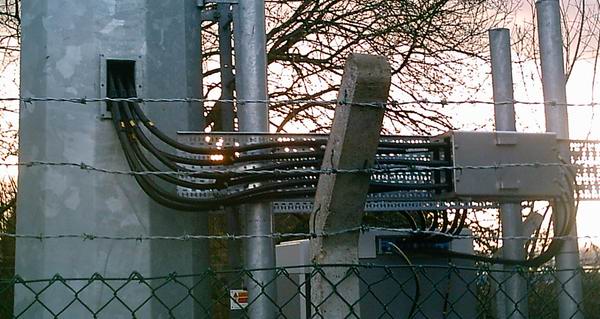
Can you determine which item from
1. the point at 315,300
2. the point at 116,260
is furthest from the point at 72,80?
the point at 315,300

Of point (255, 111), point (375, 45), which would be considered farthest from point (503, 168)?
point (375, 45)

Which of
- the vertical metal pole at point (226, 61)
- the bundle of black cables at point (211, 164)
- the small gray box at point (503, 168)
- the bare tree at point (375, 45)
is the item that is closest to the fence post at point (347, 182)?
the bundle of black cables at point (211, 164)

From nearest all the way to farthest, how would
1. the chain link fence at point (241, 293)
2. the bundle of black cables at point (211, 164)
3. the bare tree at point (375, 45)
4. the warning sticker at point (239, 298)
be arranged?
the chain link fence at point (241, 293) < the bundle of black cables at point (211, 164) < the warning sticker at point (239, 298) < the bare tree at point (375, 45)

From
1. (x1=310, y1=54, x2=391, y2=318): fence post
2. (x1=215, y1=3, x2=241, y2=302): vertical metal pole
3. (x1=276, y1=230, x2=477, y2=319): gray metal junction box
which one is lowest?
(x1=276, y1=230, x2=477, y2=319): gray metal junction box

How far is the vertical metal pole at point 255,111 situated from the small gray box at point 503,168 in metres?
0.75

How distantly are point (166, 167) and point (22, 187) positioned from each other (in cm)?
62

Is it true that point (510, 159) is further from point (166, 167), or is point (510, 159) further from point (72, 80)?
point (72, 80)

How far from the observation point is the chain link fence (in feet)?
7.61

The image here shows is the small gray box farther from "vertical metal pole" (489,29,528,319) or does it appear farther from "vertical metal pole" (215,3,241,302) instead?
"vertical metal pole" (215,3,241,302)

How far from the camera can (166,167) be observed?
3.24 meters

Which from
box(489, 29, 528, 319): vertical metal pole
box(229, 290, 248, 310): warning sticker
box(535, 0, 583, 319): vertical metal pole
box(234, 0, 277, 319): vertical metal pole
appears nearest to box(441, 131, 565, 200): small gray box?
box(535, 0, 583, 319): vertical metal pole

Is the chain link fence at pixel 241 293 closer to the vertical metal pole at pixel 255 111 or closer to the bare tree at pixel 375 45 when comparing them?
the vertical metal pole at pixel 255 111

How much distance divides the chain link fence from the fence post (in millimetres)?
14

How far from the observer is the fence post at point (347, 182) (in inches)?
78.5
